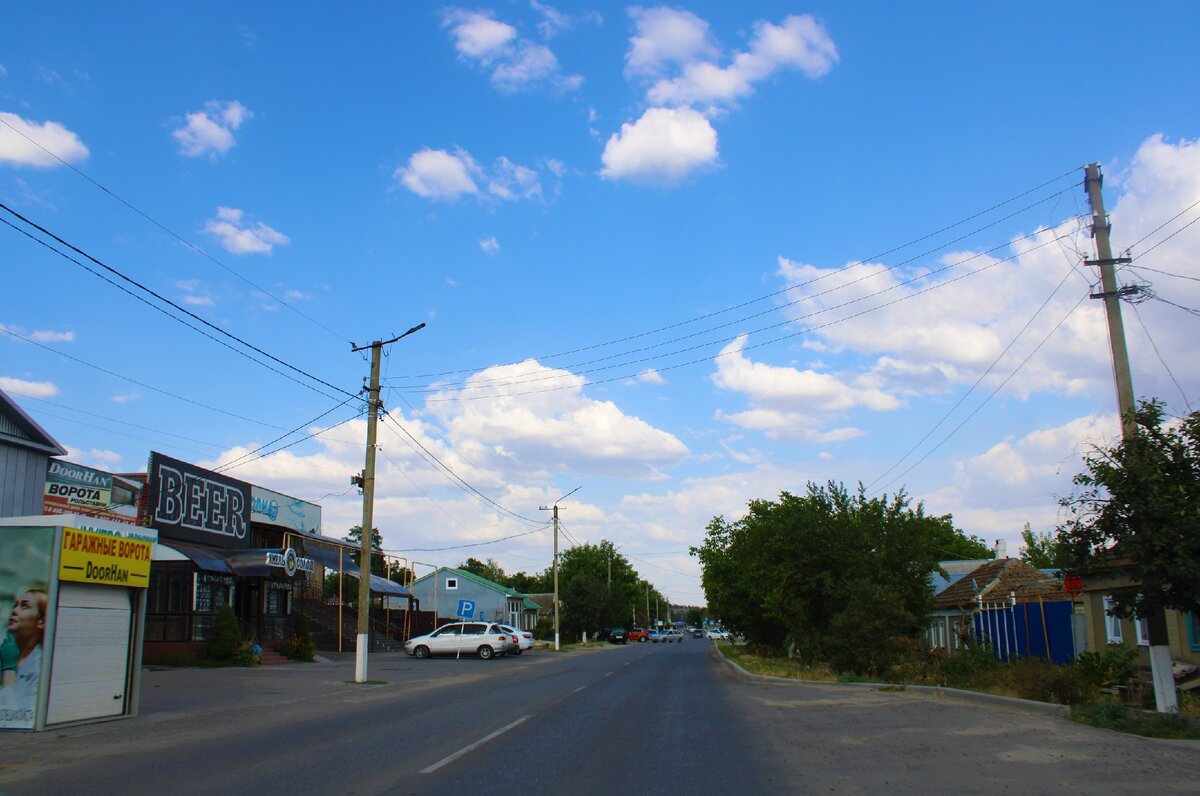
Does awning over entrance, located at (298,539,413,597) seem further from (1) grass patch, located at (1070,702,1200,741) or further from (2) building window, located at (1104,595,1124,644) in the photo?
(1) grass patch, located at (1070,702,1200,741)

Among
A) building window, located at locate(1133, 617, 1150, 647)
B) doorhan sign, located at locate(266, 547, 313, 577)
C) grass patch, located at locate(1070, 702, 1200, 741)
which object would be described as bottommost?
grass patch, located at locate(1070, 702, 1200, 741)

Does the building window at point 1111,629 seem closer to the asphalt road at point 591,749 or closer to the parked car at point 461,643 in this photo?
the asphalt road at point 591,749

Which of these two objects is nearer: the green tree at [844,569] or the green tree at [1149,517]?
the green tree at [1149,517]

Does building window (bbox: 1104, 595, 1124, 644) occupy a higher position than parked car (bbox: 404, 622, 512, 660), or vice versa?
building window (bbox: 1104, 595, 1124, 644)

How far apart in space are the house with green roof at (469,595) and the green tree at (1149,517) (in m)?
64.7

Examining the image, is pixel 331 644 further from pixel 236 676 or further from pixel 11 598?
pixel 11 598

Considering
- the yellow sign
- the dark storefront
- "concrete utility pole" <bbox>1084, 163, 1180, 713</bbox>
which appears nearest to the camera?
"concrete utility pole" <bbox>1084, 163, 1180, 713</bbox>

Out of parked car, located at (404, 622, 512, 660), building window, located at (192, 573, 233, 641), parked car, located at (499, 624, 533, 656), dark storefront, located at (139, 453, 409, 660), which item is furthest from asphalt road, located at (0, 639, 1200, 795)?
parked car, located at (499, 624, 533, 656)

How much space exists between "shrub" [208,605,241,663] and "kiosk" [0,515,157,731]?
15.0m

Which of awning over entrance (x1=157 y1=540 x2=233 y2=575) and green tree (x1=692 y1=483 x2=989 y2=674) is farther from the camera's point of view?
awning over entrance (x1=157 y1=540 x2=233 y2=575)

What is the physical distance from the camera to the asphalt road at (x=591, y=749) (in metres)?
9.07

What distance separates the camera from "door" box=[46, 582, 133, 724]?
14320 mm

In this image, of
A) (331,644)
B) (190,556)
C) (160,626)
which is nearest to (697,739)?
(190,556)

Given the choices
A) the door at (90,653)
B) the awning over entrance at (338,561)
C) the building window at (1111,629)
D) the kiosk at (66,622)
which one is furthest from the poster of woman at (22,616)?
the awning over entrance at (338,561)
